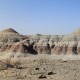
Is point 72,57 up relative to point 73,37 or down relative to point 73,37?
down

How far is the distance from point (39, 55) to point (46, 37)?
978cm

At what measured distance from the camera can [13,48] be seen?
71.1 metres

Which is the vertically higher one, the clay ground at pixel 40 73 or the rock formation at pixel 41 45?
the rock formation at pixel 41 45

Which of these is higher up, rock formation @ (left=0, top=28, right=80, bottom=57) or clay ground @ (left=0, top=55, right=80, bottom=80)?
rock formation @ (left=0, top=28, right=80, bottom=57)

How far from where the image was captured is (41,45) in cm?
7381

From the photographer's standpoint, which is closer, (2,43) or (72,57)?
(72,57)

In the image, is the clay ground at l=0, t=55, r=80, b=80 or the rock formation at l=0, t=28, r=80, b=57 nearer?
the clay ground at l=0, t=55, r=80, b=80

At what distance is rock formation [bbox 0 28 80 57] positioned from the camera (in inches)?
2724

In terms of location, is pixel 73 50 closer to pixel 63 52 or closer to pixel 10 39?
pixel 63 52

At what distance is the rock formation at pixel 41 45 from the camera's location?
69.2 m

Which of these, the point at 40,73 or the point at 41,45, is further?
the point at 41,45

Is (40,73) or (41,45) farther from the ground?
(41,45)

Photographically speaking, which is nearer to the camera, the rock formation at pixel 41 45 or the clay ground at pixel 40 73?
the clay ground at pixel 40 73

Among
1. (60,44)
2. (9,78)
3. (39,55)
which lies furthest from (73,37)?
(9,78)
